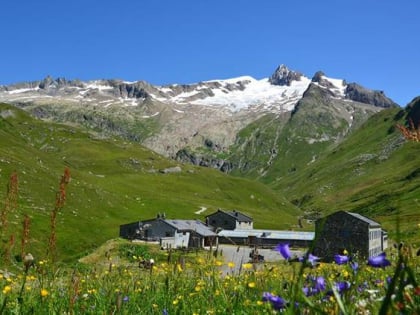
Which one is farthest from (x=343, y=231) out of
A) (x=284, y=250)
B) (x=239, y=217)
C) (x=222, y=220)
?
(x=284, y=250)

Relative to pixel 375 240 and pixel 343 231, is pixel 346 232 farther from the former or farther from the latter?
pixel 375 240

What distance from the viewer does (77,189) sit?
14238 cm

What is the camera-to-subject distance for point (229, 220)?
16075 cm

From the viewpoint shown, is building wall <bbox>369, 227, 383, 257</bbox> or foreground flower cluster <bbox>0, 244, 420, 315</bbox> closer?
foreground flower cluster <bbox>0, 244, 420, 315</bbox>

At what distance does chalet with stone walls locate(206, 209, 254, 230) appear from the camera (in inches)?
6255

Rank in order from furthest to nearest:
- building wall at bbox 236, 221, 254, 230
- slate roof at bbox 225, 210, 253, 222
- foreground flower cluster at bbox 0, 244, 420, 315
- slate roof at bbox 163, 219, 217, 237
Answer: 1. slate roof at bbox 225, 210, 253, 222
2. building wall at bbox 236, 221, 254, 230
3. slate roof at bbox 163, 219, 217, 237
4. foreground flower cluster at bbox 0, 244, 420, 315

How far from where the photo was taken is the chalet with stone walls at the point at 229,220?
158875 millimetres

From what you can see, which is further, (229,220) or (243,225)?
(243,225)

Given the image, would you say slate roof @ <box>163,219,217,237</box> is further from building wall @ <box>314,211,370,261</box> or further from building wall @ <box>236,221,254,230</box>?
building wall @ <box>236,221,254,230</box>

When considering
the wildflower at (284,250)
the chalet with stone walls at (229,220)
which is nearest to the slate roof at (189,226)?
the chalet with stone walls at (229,220)

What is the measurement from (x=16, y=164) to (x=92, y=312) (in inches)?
5229

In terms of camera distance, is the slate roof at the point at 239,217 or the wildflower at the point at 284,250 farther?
the slate roof at the point at 239,217

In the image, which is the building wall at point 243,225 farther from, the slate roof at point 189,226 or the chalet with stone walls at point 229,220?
the slate roof at point 189,226

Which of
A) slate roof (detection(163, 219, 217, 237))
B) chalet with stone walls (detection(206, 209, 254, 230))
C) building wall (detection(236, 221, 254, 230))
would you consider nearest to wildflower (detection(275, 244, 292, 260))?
slate roof (detection(163, 219, 217, 237))
